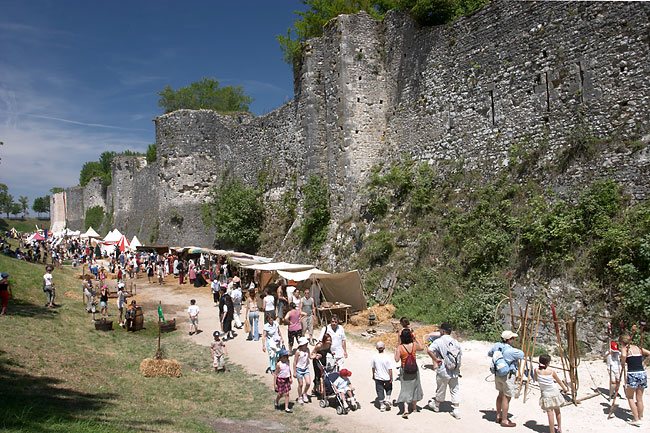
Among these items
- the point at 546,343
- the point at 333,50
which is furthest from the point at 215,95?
the point at 546,343

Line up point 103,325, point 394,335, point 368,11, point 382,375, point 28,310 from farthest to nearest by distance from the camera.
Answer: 1. point 368,11
2. point 103,325
3. point 28,310
4. point 394,335
5. point 382,375

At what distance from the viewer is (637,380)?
6.66m

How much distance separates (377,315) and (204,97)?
156ft

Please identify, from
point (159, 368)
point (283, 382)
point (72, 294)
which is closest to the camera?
point (283, 382)

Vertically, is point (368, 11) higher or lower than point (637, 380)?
higher

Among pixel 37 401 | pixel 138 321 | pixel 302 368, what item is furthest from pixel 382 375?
pixel 138 321

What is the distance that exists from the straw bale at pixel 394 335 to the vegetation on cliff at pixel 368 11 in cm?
1061

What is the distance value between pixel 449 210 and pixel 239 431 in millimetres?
9590

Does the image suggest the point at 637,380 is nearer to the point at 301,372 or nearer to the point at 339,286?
the point at 301,372

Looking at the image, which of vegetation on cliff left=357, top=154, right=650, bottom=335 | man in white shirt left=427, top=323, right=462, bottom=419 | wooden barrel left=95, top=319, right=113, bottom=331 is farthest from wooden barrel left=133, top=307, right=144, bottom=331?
man in white shirt left=427, top=323, right=462, bottom=419

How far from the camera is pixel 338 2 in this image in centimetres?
2423

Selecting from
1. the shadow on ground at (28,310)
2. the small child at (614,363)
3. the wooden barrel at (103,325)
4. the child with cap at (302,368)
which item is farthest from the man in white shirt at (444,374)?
the shadow on ground at (28,310)

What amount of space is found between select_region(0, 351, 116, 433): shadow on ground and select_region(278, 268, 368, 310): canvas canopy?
755 centimetres

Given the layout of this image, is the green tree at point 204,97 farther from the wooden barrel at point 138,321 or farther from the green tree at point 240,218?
the wooden barrel at point 138,321
